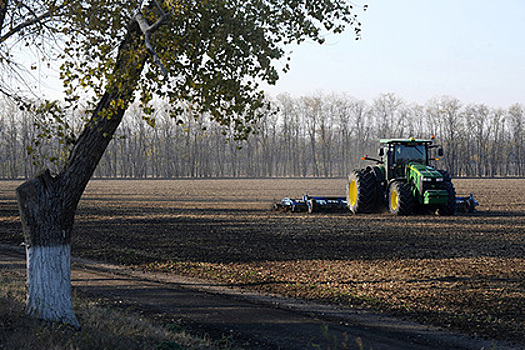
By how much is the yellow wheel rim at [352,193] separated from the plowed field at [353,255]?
39.4 inches

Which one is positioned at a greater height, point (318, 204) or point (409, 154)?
point (409, 154)

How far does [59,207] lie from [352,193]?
1734 cm

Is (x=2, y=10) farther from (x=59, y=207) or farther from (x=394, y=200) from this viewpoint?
(x=394, y=200)

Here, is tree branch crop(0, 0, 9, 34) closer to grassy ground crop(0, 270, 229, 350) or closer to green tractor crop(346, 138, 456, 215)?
grassy ground crop(0, 270, 229, 350)

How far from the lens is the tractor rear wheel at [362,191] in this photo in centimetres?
2227

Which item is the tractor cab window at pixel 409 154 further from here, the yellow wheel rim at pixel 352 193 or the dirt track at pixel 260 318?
the dirt track at pixel 260 318

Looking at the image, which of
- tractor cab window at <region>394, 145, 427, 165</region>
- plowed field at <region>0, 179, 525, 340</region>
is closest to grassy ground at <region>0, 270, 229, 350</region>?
plowed field at <region>0, 179, 525, 340</region>

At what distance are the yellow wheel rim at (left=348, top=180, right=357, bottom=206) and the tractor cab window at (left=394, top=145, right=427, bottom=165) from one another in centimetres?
197

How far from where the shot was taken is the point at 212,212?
85.0 ft

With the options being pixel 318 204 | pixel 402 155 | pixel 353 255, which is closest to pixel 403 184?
pixel 402 155

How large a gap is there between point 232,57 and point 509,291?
6304 mm

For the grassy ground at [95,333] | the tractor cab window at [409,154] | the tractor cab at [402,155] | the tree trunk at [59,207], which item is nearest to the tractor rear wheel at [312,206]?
the tractor cab at [402,155]

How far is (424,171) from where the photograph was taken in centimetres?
2097

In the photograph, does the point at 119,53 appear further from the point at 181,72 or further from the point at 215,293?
the point at 215,293
